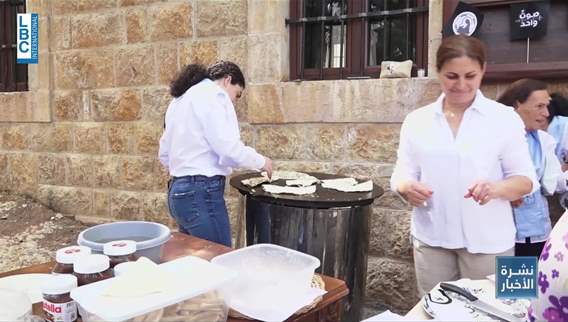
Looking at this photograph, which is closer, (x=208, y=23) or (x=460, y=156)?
(x=460, y=156)

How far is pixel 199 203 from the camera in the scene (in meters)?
3.16

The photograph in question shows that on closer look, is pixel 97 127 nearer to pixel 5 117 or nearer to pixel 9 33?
pixel 5 117

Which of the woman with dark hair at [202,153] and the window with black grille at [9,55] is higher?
the window with black grille at [9,55]

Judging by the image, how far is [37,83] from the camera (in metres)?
5.72

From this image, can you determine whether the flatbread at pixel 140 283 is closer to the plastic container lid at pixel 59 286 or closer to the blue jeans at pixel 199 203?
the plastic container lid at pixel 59 286

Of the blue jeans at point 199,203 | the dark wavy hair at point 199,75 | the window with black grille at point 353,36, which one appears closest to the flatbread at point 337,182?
the blue jeans at point 199,203

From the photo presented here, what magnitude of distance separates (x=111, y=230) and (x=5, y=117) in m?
5.19

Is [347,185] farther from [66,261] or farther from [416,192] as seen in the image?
[66,261]

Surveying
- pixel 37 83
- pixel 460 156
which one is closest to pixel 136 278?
pixel 460 156

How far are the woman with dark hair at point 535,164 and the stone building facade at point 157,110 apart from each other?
0.59 metres

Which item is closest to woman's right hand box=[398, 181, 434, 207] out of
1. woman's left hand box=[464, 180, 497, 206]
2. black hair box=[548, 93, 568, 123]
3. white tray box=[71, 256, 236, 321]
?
woman's left hand box=[464, 180, 497, 206]

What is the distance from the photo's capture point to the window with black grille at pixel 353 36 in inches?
156

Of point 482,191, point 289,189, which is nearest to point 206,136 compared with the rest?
point 289,189

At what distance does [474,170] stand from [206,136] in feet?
5.52
